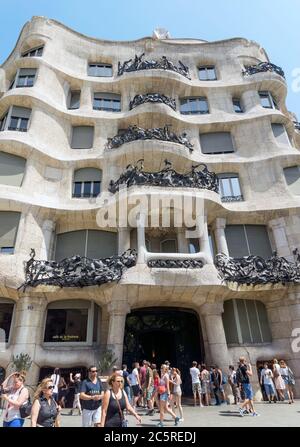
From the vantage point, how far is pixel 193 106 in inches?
854

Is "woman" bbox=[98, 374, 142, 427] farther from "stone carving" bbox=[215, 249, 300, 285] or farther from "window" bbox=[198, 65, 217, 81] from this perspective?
"window" bbox=[198, 65, 217, 81]

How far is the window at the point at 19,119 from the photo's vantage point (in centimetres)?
1792

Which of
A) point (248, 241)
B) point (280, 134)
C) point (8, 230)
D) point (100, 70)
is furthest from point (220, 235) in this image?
point (100, 70)

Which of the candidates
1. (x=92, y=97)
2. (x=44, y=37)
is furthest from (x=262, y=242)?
(x=44, y=37)

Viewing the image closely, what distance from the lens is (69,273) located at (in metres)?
13.8

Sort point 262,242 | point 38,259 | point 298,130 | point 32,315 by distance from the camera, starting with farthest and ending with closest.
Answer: point 298,130 < point 262,242 < point 38,259 < point 32,315

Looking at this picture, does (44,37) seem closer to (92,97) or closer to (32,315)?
(92,97)

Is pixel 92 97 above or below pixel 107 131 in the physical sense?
above

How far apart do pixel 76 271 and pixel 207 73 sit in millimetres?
18778

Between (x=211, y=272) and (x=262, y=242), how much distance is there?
16.9 ft

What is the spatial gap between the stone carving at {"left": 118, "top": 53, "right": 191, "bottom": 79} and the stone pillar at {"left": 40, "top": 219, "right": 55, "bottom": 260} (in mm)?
12928

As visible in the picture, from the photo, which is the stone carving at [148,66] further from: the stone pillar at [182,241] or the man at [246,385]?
the man at [246,385]

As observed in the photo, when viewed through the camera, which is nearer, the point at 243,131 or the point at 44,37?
the point at 243,131

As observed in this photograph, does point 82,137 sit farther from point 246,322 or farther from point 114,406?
point 114,406
